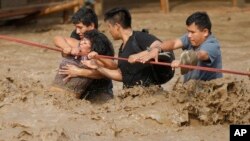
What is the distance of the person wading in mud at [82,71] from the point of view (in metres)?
5.41

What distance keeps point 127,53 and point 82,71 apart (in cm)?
45

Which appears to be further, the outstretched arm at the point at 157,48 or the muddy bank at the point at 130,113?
the outstretched arm at the point at 157,48

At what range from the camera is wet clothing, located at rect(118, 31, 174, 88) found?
523 cm

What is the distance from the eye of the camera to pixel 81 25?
5.65 metres

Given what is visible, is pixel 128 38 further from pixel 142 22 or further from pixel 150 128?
pixel 142 22

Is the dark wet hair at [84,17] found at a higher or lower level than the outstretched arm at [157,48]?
higher

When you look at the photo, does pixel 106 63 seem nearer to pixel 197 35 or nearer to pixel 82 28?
pixel 82 28

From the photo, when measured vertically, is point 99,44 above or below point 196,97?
above

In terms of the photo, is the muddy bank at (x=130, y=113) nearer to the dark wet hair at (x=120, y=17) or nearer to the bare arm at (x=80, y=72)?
the bare arm at (x=80, y=72)

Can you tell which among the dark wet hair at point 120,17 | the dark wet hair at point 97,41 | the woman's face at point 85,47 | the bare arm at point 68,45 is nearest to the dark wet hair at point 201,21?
the dark wet hair at point 120,17

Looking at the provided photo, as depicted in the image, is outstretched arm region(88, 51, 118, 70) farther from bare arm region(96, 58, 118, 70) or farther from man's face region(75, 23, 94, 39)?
man's face region(75, 23, 94, 39)

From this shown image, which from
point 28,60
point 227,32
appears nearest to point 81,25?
point 28,60

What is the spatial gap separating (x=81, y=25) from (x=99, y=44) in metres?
0.35

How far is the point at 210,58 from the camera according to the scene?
4.92 metres
